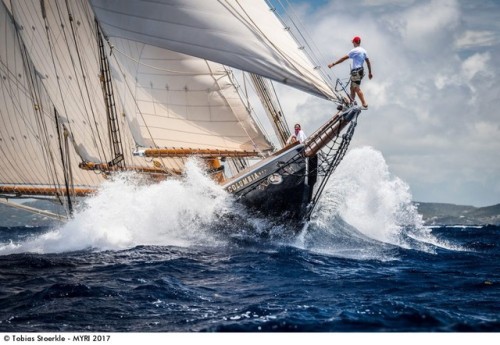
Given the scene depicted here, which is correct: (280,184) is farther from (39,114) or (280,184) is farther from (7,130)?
(7,130)

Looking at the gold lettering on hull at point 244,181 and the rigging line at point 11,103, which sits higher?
the rigging line at point 11,103

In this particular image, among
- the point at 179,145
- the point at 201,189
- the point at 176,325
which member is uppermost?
the point at 179,145

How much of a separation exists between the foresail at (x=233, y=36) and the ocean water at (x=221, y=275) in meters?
5.23

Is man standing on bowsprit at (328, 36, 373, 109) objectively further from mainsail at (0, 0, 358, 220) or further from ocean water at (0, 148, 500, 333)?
ocean water at (0, 148, 500, 333)

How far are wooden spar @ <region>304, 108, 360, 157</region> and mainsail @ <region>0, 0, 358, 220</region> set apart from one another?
1967 mm

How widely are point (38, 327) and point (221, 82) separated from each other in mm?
14902

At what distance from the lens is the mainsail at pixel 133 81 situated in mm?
15102

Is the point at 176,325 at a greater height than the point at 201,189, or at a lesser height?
lesser

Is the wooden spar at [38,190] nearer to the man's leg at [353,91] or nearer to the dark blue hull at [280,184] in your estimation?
the dark blue hull at [280,184]

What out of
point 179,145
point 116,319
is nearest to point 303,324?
point 116,319

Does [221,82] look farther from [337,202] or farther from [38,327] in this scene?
[38,327]

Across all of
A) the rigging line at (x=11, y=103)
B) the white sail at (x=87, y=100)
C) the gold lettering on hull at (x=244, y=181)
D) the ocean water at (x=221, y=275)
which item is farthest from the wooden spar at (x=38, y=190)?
the gold lettering on hull at (x=244, y=181)

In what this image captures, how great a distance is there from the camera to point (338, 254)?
52.0 feet
